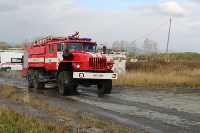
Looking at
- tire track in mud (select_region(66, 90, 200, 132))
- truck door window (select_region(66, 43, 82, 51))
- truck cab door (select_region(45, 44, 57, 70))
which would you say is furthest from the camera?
truck cab door (select_region(45, 44, 57, 70))

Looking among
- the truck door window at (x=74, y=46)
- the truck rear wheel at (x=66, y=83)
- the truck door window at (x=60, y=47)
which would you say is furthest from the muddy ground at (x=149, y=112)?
the truck door window at (x=60, y=47)

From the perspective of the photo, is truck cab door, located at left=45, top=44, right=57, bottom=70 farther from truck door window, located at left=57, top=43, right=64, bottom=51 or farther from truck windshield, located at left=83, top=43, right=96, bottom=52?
truck windshield, located at left=83, top=43, right=96, bottom=52

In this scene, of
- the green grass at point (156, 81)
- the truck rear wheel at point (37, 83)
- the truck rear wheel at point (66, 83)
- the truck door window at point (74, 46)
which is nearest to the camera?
the truck rear wheel at point (66, 83)

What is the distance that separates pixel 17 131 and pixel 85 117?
305 cm

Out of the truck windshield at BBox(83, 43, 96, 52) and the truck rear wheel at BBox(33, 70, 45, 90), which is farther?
the truck rear wheel at BBox(33, 70, 45, 90)

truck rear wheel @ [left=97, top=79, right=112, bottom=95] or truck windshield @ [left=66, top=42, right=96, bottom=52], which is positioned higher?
truck windshield @ [left=66, top=42, right=96, bottom=52]

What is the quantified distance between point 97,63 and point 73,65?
44.8 inches

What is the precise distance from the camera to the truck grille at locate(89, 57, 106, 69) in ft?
57.2

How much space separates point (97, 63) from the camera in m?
17.6

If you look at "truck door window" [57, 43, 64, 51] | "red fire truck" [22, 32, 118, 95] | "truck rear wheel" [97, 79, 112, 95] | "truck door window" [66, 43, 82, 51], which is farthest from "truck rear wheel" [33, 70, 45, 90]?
"truck rear wheel" [97, 79, 112, 95]

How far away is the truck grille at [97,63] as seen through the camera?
686 inches

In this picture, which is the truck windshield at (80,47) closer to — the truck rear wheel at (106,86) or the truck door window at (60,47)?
the truck door window at (60,47)

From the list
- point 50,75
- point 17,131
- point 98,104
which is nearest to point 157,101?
point 98,104

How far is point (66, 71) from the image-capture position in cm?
1827
